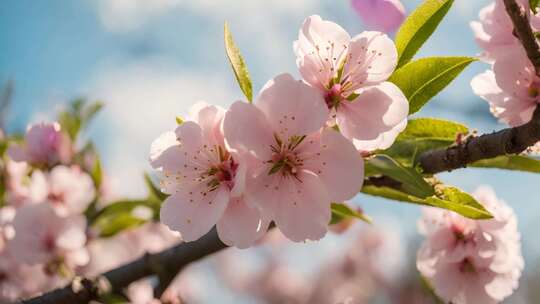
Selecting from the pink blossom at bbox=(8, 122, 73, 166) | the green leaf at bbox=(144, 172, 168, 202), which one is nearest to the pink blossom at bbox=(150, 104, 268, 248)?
the green leaf at bbox=(144, 172, 168, 202)

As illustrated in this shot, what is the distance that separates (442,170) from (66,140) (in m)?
1.90

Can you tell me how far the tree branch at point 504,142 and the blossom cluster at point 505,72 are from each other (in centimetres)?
8

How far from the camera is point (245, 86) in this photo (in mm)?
1234

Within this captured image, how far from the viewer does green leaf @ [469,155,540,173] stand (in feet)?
4.58

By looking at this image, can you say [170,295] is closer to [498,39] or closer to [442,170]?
[442,170]

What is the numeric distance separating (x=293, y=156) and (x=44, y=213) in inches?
62.7

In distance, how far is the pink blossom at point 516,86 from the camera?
4.10ft

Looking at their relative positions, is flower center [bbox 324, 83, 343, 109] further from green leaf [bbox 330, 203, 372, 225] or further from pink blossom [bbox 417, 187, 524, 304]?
pink blossom [bbox 417, 187, 524, 304]

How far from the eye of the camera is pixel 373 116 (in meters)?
1.15

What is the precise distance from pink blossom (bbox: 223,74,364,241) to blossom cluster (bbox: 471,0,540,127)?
37 centimetres

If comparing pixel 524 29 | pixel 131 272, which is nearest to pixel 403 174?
pixel 524 29

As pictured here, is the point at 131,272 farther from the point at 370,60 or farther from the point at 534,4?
the point at 534,4

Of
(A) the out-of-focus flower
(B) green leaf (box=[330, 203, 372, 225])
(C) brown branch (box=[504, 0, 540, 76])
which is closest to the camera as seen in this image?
(C) brown branch (box=[504, 0, 540, 76])

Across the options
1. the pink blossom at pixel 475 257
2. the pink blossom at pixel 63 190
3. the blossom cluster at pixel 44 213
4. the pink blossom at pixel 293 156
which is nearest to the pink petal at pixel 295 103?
the pink blossom at pixel 293 156
